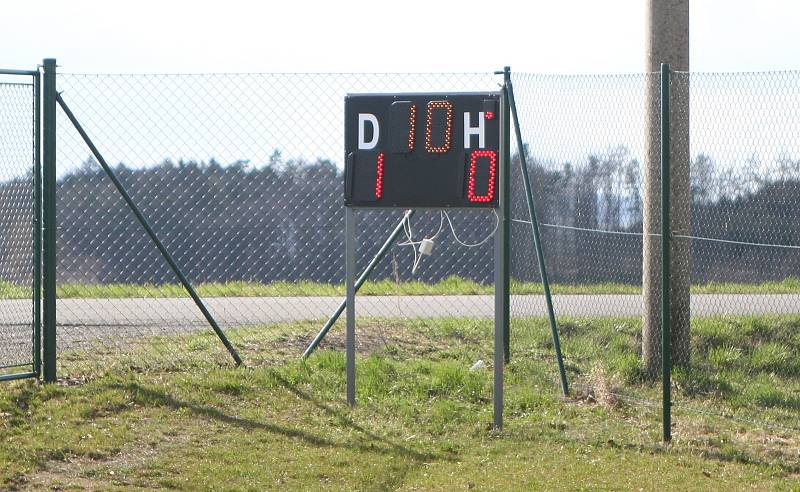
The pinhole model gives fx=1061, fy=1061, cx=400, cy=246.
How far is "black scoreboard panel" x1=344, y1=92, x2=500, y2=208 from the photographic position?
7.81 meters

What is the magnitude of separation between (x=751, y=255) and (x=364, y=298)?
7093 millimetres

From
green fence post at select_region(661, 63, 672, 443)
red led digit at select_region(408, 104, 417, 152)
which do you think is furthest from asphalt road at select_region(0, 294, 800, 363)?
red led digit at select_region(408, 104, 417, 152)

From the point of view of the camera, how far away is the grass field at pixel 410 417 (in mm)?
6551

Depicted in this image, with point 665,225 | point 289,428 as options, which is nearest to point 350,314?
point 289,428

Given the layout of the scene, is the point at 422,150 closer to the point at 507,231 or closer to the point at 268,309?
the point at 507,231

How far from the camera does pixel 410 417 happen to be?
8.03m

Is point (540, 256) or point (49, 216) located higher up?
point (49, 216)

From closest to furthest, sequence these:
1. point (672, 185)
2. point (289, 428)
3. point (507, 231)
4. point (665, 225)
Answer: point (665, 225), point (289, 428), point (672, 185), point (507, 231)

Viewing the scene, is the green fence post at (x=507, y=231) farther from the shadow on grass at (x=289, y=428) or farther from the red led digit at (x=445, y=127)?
the shadow on grass at (x=289, y=428)

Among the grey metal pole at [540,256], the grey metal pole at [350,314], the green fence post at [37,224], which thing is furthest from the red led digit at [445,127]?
the green fence post at [37,224]

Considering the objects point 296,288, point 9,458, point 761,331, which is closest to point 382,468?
point 9,458

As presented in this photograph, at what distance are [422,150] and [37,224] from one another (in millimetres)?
3264

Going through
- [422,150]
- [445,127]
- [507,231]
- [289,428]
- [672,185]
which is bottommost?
[289,428]

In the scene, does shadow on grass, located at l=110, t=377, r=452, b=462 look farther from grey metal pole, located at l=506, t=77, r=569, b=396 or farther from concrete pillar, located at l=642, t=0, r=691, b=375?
concrete pillar, located at l=642, t=0, r=691, b=375
